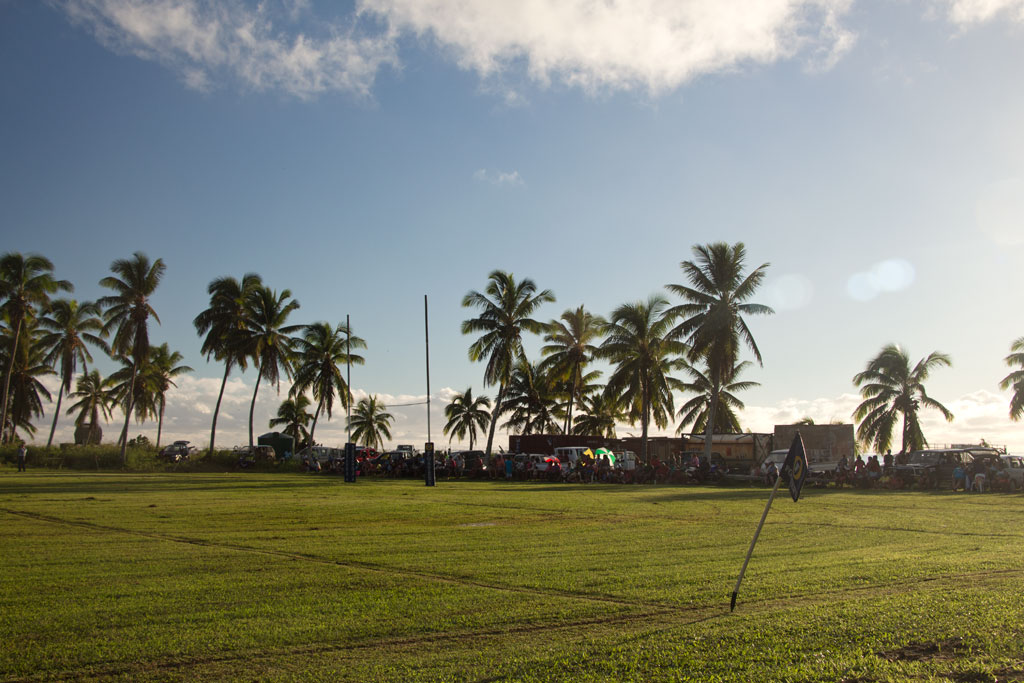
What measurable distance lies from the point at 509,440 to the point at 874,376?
75.7ft

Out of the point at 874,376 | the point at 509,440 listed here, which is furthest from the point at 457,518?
the point at 874,376

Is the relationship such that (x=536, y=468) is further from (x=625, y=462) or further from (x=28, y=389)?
(x=28, y=389)

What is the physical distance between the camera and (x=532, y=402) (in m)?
56.7

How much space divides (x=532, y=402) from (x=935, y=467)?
30.6 metres

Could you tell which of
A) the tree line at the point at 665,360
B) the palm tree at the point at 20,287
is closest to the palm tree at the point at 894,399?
the tree line at the point at 665,360

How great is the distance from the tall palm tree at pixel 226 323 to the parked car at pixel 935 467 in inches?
1606

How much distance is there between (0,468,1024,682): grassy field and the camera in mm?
5125

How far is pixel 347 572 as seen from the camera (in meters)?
8.81

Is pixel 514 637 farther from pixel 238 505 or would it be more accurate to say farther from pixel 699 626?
pixel 238 505

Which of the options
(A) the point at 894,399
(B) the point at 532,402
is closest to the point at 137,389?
(B) the point at 532,402

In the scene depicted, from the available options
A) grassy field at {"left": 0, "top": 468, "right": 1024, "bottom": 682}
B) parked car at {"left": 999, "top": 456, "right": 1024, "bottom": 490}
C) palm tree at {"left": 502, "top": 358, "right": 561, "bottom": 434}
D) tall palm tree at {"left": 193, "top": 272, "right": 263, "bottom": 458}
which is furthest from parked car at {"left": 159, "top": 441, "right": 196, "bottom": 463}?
parked car at {"left": 999, "top": 456, "right": 1024, "bottom": 490}

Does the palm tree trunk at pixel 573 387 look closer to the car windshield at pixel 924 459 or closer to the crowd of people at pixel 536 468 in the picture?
the crowd of people at pixel 536 468

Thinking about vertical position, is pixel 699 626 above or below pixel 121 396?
below

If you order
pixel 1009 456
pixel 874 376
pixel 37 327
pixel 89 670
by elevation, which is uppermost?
pixel 37 327
